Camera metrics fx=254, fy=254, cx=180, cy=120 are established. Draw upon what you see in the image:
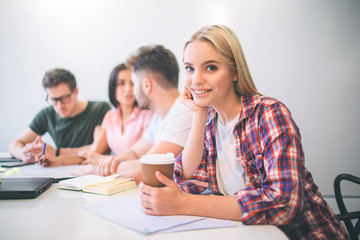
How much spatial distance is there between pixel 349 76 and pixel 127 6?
93.3 inches

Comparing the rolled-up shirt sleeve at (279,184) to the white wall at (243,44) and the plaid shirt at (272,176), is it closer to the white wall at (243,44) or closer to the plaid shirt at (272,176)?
the plaid shirt at (272,176)

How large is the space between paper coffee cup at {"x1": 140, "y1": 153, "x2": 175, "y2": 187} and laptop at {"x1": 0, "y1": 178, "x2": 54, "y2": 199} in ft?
1.59

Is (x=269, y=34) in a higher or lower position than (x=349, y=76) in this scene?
higher

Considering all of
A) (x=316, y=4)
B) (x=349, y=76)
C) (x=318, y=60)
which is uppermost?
(x=316, y=4)

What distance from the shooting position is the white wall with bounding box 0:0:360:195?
2320 millimetres

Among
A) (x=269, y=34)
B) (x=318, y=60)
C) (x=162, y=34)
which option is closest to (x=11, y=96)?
(x=162, y=34)

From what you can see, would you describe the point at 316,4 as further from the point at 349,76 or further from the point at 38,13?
the point at 38,13

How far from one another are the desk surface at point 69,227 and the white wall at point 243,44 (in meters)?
1.98

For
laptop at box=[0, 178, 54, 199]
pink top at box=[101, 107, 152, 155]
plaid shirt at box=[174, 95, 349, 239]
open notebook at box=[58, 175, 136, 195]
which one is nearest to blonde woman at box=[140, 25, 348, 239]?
plaid shirt at box=[174, 95, 349, 239]

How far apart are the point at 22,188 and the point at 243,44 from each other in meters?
2.19

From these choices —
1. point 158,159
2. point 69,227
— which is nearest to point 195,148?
point 158,159

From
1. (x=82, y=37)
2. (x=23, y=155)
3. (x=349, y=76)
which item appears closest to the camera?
(x=23, y=155)

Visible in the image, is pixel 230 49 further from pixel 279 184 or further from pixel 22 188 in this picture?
pixel 22 188

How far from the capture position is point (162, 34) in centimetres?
277
